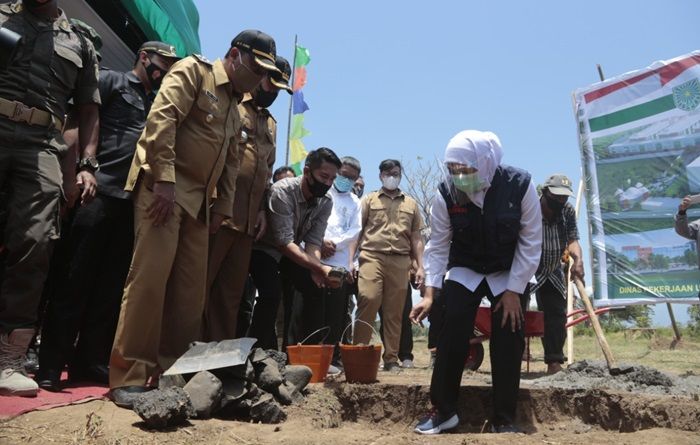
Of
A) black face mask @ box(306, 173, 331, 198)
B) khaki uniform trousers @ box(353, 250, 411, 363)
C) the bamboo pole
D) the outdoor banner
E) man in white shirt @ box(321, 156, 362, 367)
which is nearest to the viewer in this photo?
black face mask @ box(306, 173, 331, 198)

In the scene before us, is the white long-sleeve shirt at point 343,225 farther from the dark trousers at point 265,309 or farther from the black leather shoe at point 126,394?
the black leather shoe at point 126,394

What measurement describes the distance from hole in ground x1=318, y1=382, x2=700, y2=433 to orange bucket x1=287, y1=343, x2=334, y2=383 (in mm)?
135

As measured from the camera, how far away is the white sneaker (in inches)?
113

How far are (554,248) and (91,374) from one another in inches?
175

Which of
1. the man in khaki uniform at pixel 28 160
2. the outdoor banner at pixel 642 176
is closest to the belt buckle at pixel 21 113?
the man in khaki uniform at pixel 28 160

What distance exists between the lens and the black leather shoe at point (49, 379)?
3.17m

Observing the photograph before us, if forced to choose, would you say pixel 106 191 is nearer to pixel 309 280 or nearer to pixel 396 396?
pixel 309 280

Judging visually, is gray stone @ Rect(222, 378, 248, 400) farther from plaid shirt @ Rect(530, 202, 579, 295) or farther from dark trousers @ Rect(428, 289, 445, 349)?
plaid shirt @ Rect(530, 202, 579, 295)

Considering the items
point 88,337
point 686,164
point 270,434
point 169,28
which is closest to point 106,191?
point 88,337

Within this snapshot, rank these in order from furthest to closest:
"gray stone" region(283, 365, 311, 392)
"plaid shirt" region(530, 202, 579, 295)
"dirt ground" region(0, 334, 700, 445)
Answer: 1. "plaid shirt" region(530, 202, 579, 295)
2. "gray stone" region(283, 365, 311, 392)
3. "dirt ground" region(0, 334, 700, 445)

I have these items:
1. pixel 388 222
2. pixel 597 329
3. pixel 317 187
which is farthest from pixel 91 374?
pixel 597 329

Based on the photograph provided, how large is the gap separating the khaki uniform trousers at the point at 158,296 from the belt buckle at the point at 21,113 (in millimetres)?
634

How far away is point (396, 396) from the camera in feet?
14.3

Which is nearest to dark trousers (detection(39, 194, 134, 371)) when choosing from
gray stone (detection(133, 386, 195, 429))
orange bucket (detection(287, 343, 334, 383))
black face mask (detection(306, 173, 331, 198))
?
gray stone (detection(133, 386, 195, 429))
